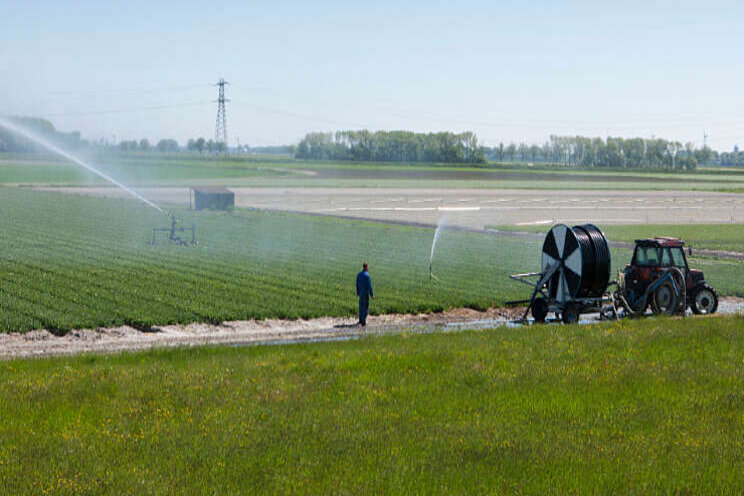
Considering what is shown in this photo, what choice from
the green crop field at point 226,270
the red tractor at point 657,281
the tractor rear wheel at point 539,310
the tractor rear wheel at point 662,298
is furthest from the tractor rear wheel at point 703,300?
the green crop field at point 226,270

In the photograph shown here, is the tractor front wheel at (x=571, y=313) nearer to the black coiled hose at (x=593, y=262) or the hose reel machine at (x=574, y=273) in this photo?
the hose reel machine at (x=574, y=273)

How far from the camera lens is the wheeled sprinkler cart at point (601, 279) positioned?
87.2 feet

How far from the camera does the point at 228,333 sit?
81.6 feet

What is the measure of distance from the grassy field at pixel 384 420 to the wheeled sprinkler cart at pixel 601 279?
6382 millimetres

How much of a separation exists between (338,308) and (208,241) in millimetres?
22382

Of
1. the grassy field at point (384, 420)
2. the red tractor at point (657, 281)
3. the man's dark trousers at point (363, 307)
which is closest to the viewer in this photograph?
the grassy field at point (384, 420)

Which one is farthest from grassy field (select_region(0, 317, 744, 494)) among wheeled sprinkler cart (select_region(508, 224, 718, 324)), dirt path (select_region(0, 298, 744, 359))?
wheeled sprinkler cart (select_region(508, 224, 718, 324))

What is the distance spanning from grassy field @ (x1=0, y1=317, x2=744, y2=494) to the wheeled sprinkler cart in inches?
251

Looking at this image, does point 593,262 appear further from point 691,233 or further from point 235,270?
point 691,233

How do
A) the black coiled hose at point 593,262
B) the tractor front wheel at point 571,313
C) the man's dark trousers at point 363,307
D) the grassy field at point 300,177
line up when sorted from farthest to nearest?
the grassy field at point 300,177 < the tractor front wheel at point 571,313 < the black coiled hose at point 593,262 < the man's dark trousers at point 363,307

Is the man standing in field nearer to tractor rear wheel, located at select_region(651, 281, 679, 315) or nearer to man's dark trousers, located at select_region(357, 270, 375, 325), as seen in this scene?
man's dark trousers, located at select_region(357, 270, 375, 325)

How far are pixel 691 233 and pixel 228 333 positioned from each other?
46660 millimetres

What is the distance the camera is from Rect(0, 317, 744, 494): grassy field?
1119 cm

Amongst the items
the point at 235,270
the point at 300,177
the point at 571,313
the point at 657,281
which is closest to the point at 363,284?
the point at 571,313
